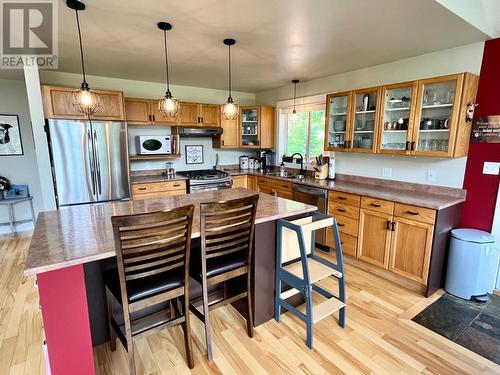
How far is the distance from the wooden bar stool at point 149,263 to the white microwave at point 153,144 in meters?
2.79

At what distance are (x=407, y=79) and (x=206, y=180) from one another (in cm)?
302

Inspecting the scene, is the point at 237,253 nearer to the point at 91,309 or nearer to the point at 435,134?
the point at 91,309

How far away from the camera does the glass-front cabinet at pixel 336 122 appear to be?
11.8 ft

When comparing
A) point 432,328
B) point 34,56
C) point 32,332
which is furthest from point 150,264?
point 34,56

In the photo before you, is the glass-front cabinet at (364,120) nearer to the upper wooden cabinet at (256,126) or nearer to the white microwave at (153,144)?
the upper wooden cabinet at (256,126)

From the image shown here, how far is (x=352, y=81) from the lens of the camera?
145 inches

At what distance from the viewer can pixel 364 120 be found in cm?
341

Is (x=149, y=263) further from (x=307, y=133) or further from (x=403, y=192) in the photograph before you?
(x=307, y=133)

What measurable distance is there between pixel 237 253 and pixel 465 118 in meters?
2.52

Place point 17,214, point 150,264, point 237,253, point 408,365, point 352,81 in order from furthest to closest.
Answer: point 17,214
point 352,81
point 237,253
point 408,365
point 150,264

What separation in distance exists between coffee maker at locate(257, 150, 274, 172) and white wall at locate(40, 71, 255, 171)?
0.44 m

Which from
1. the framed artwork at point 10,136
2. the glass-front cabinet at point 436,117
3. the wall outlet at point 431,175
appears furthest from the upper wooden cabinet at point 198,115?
the wall outlet at point 431,175

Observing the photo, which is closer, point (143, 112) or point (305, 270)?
point (305, 270)

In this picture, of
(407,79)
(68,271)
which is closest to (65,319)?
(68,271)
